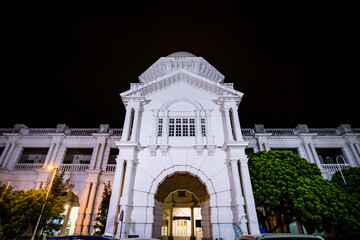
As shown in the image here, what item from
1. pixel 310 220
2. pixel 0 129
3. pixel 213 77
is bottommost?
pixel 310 220

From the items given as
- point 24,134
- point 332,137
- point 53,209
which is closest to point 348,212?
point 332,137

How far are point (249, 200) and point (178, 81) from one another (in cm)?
1317

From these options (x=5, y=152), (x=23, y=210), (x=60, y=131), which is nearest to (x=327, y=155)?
(x=23, y=210)

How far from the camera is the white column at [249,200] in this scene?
488 inches

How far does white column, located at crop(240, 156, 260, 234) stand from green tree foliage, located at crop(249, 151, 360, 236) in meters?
1.72

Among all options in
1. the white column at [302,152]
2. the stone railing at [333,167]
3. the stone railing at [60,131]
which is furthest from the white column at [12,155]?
the stone railing at [333,167]

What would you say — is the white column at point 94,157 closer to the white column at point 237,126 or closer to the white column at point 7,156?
the white column at point 7,156

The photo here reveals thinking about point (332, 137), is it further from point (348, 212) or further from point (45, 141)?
point (45, 141)

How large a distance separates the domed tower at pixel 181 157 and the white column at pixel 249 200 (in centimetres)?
6

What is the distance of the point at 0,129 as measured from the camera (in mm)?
25500

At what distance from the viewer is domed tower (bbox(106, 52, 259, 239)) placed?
1316 cm

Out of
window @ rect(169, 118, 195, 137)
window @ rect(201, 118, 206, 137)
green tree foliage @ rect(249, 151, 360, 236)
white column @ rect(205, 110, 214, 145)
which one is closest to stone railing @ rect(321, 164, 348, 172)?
green tree foliage @ rect(249, 151, 360, 236)

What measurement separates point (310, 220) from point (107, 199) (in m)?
17.6

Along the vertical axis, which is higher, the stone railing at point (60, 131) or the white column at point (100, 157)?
the stone railing at point (60, 131)
